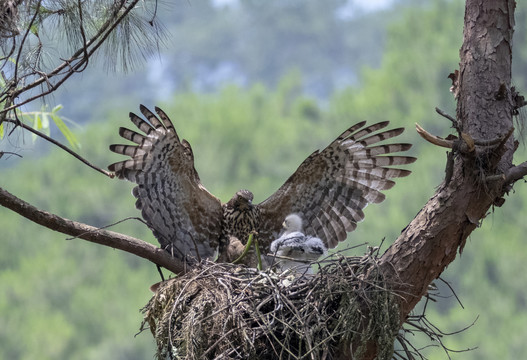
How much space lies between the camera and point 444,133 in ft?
98.6

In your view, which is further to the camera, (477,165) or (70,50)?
(70,50)

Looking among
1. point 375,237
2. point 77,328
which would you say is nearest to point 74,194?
point 77,328

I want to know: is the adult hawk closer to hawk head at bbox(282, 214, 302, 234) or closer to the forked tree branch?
hawk head at bbox(282, 214, 302, 234)

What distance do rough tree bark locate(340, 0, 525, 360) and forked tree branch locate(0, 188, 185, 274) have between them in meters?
1.20

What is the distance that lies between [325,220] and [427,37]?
31.1m

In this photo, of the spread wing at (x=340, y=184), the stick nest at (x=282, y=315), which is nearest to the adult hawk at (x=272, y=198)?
the spread wing at (x=340, y=184)

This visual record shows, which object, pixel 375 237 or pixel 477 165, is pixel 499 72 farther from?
pixel 375 237

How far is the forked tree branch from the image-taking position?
412 cm

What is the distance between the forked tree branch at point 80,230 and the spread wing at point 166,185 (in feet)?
1.81

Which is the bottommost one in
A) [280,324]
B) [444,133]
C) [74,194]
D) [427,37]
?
[280,324]

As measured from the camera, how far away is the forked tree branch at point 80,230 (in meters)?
4.12

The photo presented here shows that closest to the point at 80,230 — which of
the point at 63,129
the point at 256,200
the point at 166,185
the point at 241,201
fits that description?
the point at 63,129

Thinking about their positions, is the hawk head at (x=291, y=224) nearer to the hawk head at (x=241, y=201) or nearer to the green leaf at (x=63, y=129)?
the hawk head at (x=241, y=201)

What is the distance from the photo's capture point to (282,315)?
13.2 feet
